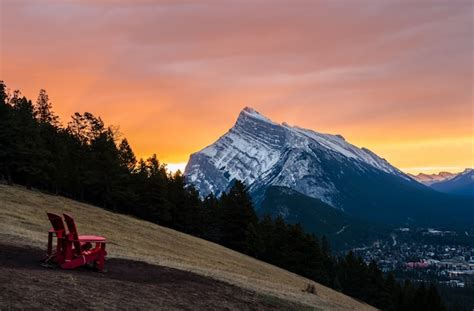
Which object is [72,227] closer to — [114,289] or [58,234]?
[58,234]

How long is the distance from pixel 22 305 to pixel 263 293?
14748 mm

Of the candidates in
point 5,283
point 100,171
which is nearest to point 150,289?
point 5,283

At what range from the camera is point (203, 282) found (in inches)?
997

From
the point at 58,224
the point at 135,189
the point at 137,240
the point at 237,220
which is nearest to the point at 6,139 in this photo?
the point at 135,189

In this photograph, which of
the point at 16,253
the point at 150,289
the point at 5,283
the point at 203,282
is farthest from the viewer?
the point at 203,282

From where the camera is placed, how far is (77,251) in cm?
2152

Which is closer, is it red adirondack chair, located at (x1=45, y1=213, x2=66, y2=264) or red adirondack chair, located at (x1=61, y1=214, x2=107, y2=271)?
red adirondack chair, located at (x1=61, y1=214, x2=107, y2=271)

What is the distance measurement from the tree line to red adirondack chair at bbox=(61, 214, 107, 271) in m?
55.3

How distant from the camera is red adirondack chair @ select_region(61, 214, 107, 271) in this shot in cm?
2081

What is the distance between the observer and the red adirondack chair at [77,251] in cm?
2081

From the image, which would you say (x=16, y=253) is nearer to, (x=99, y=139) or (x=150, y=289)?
(x=150, y=289)

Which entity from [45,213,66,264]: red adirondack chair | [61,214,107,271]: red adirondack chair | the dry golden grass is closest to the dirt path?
[61,214,107,271]: red adirondack chair

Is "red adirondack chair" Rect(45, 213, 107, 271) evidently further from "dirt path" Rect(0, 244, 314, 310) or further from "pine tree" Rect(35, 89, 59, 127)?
"pine tree" Rect(35, 89, 59, 127)

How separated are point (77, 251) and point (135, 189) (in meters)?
70.8
